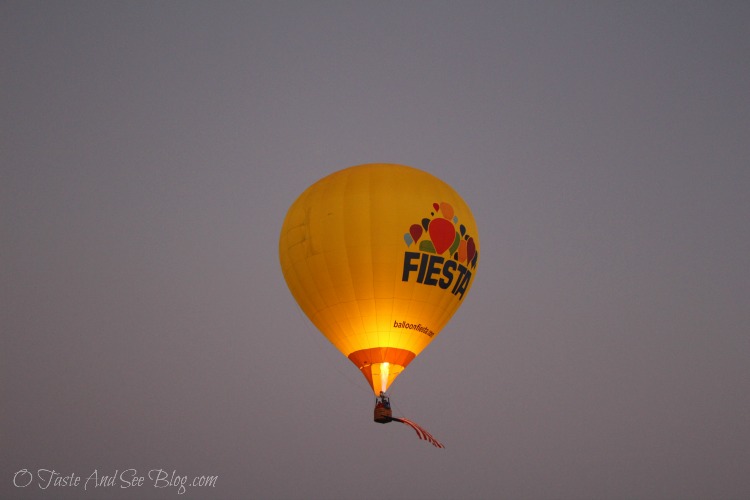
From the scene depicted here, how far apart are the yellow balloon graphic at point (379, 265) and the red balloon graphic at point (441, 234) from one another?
0.03 m

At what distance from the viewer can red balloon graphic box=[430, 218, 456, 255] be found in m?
27.2

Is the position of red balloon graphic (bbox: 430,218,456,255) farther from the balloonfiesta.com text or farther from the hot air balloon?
the balloonfiesta.com text

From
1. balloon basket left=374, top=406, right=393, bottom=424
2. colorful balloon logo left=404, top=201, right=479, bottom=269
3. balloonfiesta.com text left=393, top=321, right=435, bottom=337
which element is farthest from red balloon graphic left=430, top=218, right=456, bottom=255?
balloon basket left=374, top=406, right=393, bottom=424

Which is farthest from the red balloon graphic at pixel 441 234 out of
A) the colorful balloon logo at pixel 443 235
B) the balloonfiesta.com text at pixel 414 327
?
the balloonfiesta.com text at pixel 414 327

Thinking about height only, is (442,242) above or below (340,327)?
above

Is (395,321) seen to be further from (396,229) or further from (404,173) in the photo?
(404,173)

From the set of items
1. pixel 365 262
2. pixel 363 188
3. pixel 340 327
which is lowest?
pixel 340 327

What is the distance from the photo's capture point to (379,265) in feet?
88.1

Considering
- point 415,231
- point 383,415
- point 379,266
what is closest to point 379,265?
point 379,266

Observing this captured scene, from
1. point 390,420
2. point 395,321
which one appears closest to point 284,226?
point 395,321

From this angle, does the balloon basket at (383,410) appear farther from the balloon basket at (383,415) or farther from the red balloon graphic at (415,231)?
the red balloon graphic at (415,231)

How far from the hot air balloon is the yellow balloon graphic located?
0.08ft

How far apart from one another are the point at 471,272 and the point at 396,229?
8.98 ft

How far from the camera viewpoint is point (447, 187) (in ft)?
94.8
